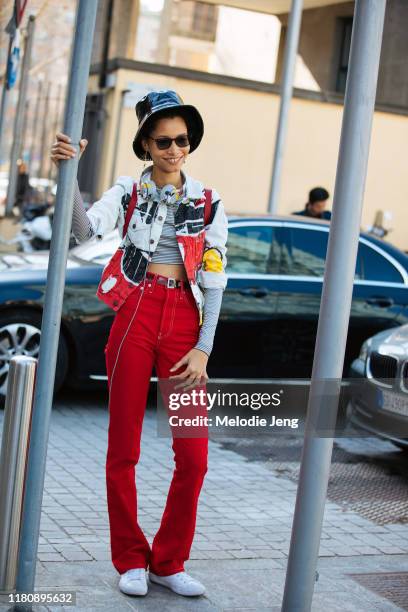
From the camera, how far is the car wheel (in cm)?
881

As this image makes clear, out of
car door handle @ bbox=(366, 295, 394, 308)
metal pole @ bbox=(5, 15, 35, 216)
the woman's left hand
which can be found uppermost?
metal pole @ bbox=(5, 15, 35, 216)

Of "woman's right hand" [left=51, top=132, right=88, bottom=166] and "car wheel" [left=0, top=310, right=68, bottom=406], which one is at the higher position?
"woman's right hand" [left=51, top=132, right=88, bottom=166]

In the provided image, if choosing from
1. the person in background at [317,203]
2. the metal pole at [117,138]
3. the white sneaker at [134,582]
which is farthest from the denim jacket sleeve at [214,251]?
the metal pole at [117,138]

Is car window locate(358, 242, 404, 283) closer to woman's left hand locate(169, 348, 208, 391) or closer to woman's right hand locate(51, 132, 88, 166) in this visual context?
woman's left hand locate(169, 348, 208, 391)

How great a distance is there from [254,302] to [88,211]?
488cm

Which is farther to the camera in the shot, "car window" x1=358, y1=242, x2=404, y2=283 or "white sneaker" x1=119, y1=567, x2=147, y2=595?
"car window" x1=358, y1=242, x2=404, y2=283

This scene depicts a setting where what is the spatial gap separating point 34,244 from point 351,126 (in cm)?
1348

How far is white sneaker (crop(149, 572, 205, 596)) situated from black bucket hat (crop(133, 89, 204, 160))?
1752 mm

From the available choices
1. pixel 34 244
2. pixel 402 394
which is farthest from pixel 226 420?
pixel 34 244

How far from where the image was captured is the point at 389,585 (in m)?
5.38

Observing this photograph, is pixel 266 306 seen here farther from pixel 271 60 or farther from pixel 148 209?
pixel 271 60

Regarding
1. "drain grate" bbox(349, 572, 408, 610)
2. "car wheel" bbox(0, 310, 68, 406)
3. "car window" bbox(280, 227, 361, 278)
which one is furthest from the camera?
"car window" bbox(280, 227, 361, 278)

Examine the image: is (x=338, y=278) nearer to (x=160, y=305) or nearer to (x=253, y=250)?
(x=160, y=305)

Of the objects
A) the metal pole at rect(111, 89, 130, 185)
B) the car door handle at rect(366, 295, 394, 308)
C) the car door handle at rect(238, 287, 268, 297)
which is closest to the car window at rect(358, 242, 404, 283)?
the car door handle at rect(366, 295, 394, 308)
